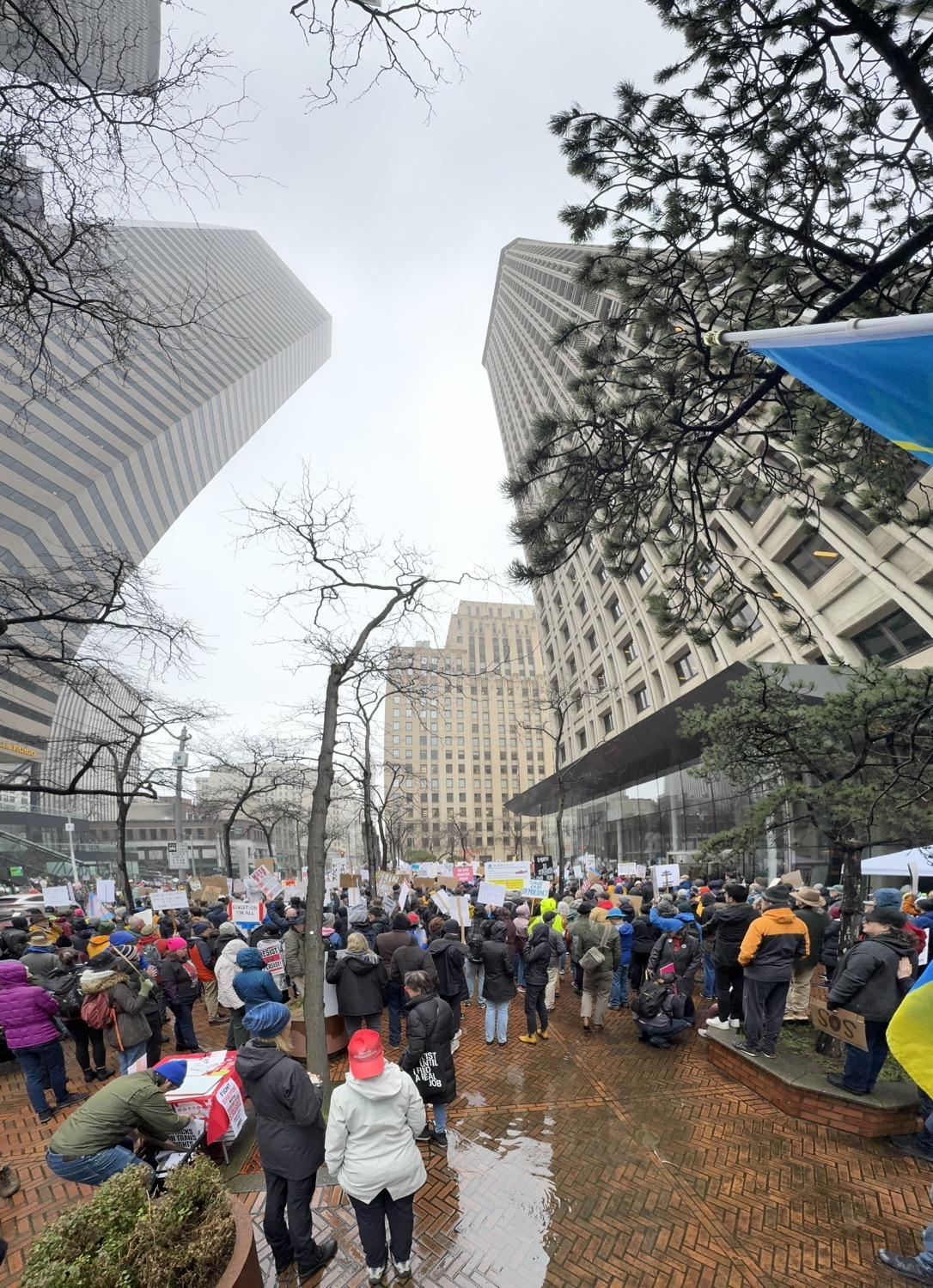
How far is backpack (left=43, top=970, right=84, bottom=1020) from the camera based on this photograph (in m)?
7.97

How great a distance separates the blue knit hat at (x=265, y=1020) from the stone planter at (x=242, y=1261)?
858 mm

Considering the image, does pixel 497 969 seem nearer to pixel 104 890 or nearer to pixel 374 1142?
pixel 374 1142

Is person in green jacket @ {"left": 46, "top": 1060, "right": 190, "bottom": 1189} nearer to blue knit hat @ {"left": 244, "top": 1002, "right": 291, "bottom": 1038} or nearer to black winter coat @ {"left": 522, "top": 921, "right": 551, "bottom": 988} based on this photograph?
blue knit hat @ {"left": 244, "top": 1002, "right": 291, "bottom": 1038}

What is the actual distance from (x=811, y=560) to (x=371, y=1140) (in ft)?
86.1

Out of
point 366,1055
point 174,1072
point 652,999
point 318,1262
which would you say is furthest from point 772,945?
point 174,1072

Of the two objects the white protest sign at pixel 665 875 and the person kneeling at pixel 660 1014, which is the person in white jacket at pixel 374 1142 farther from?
the white protest sign at pixel 665 875

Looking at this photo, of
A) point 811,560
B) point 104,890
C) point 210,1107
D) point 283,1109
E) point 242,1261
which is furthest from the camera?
point 811,560

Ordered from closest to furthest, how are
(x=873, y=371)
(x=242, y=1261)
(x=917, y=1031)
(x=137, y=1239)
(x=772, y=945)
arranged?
(x=873, y=371) → (x=917, y=1031) → (x=137, y=1239) → (x=242, y=1261) → (x=772, y=945)

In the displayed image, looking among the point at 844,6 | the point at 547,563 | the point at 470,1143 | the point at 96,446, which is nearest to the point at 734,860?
the point at 470,1143

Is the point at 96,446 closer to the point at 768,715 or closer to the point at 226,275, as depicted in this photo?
the point at 226,275

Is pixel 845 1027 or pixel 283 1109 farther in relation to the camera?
pixel 845 1027

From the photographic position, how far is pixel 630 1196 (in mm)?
4898

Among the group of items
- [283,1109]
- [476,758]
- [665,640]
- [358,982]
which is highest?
[476,758]

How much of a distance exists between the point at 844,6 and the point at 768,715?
7274mm
